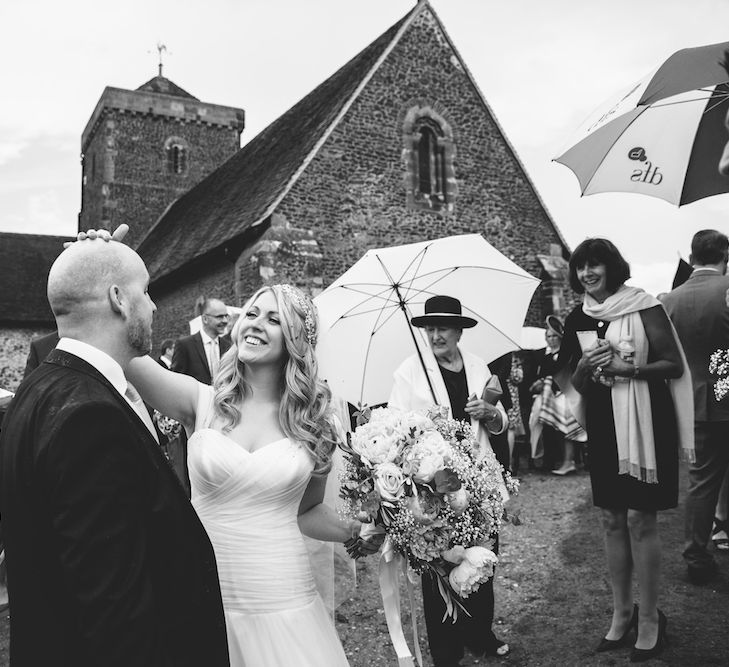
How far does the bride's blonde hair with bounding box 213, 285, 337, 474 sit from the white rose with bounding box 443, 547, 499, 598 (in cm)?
67

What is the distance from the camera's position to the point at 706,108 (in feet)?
14.0

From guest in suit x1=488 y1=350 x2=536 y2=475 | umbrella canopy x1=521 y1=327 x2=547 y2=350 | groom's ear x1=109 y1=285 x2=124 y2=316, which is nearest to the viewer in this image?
groom's ear x1=109 y1=285 x2=124 y2=316

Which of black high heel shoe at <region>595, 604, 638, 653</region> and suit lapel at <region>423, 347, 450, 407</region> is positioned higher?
suit lapel at <region>423, 347, 450, 407</region>

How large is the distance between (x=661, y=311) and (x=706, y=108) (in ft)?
4.09

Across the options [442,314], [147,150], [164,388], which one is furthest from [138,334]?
[147,150]

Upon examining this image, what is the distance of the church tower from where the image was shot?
28.0m

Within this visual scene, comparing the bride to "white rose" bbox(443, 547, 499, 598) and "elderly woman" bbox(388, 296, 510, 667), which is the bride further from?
"elderly woman" bbox(388, 296, 510, 667)

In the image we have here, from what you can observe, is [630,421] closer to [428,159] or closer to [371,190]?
[371,190]

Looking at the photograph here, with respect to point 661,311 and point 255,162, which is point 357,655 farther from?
point 255,162

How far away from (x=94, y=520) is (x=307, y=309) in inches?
63.9

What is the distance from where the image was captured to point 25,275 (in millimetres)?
27688

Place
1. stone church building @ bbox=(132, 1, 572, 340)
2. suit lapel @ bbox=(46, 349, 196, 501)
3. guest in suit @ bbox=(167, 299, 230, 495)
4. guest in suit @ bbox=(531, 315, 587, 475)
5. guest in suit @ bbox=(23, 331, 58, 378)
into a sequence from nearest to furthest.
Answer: suit lapel @ bbox=(46, 349, 196, 501) → guest in suit @ bbox=(23, 331, 58, 378) → guest in suit @ bbox=(167, 299, 230, 495) → guest in suit @ bbox=(531, 315, 587, 475) → stone church building @ bbox=(132, 1, 572, 340)

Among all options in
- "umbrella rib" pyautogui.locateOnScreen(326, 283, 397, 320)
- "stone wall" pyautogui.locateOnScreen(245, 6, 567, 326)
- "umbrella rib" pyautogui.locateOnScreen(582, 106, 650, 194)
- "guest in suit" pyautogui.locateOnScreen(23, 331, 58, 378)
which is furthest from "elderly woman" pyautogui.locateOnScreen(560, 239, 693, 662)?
"stone wall" pyautogui.locateOnScreen(245, 6, 567, 326)

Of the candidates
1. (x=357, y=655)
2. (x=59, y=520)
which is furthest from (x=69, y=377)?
(x=357, y=655)
